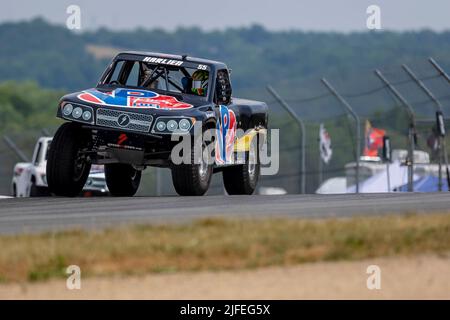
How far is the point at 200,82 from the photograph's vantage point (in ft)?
68.8

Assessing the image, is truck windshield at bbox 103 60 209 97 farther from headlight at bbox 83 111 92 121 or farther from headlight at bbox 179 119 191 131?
headlight at bbox 179 119 191 131

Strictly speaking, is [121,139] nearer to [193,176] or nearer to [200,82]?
[193,176]

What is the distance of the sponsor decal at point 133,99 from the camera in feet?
64.0

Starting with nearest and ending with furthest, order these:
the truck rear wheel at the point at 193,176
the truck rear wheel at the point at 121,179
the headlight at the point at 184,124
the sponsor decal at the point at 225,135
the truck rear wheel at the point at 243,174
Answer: the headlight at the point at 184,124 → the truck rear wheel at the point at 193,176 → the sponsor decal at the point at 225,135 → the truck rear wheel at the point at 121,179 → the truck rear wheel at the point at 243,174

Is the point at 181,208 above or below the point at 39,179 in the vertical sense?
below

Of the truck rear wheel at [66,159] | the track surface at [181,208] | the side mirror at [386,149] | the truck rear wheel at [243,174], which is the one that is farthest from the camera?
the side mirror at [386,149]

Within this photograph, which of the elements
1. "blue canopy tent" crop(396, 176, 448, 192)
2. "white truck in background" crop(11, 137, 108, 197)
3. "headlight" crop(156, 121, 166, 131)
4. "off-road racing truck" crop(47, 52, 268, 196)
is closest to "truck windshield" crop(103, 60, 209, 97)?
"off-road racing truck" crop(47, 52, 268, 196)

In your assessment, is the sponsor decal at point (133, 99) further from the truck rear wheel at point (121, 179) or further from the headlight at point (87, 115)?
the truck rear wheel at point (121, 179)

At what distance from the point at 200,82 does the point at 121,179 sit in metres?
2.13

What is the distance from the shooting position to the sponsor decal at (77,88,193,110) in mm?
19516

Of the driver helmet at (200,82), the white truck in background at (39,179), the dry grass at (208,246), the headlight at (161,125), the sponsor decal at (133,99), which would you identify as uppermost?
the driver helmet at (200,82)

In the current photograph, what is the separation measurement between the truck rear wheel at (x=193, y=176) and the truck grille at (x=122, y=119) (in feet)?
2.07

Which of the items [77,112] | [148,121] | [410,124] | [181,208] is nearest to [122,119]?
[148,121]

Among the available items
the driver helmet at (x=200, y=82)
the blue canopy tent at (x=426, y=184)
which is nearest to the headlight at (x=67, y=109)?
the driver helmet at (x=200, y=82)
